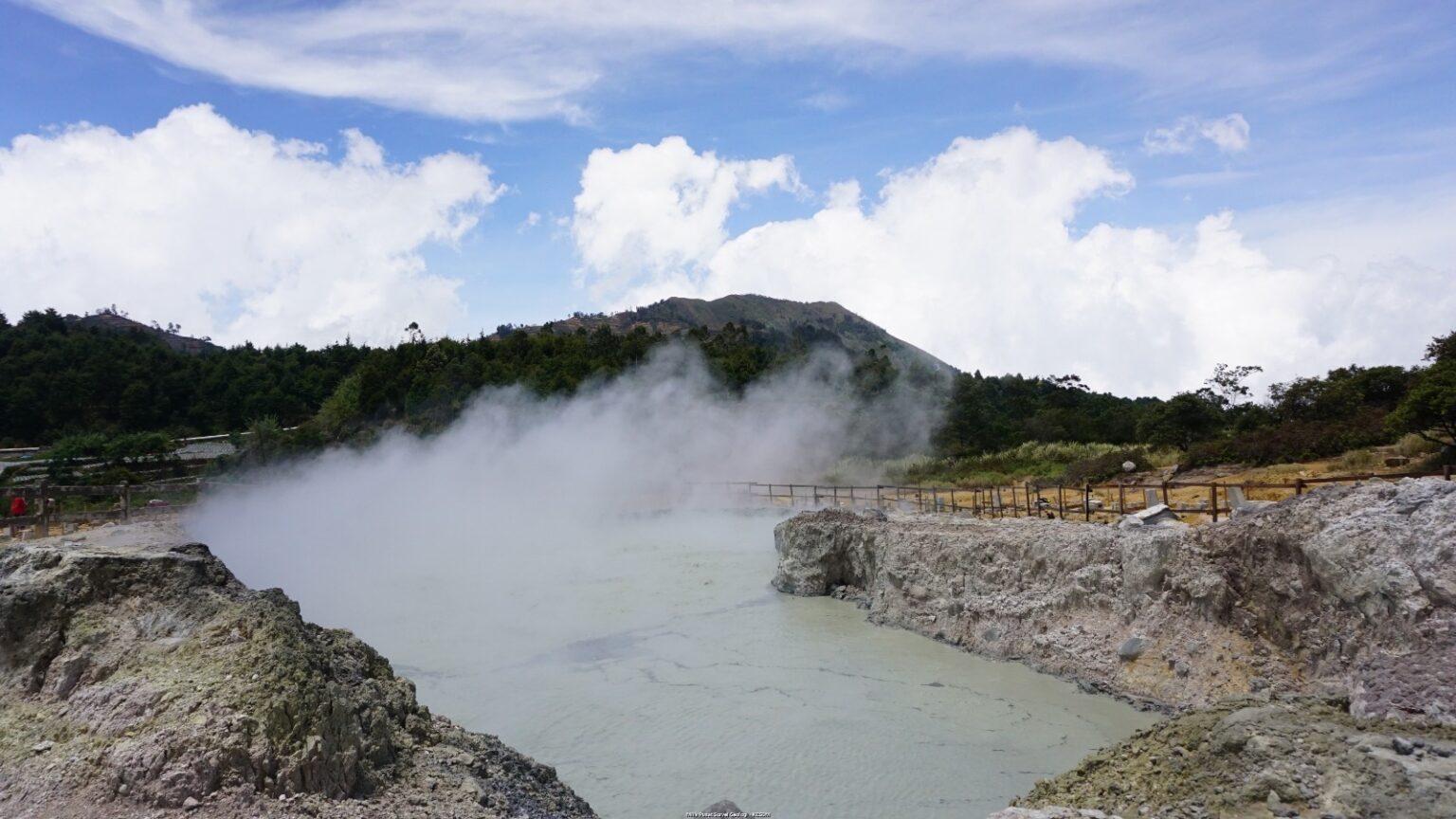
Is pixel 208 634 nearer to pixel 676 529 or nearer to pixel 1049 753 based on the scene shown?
pixel 1049 753

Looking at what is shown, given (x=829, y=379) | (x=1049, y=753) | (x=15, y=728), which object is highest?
(x=829, y=379)

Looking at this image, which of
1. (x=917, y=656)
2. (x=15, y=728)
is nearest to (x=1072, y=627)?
(x=917, y=656)

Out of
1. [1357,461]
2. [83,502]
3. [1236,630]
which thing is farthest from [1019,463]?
[83,502]

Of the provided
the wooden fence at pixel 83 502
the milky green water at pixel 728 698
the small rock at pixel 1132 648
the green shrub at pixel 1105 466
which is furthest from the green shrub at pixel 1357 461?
the wooden fence at pixel 83 502

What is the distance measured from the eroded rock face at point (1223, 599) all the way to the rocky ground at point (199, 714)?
713 cm

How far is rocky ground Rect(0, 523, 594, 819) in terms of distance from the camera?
5266mm

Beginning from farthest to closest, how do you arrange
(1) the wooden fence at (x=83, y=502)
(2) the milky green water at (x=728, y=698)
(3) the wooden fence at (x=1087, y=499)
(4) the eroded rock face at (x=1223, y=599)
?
(1) the wooden fence at (x=83, y=502)
(3) the wooden fence at (x=1087, y=499)
(2) the milky green water at (x=728, y=698)
(4) the eroded rock face at (x=1223, y=599)

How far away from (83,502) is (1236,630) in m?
40.1

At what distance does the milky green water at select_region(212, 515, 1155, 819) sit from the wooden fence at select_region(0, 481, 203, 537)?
810cm

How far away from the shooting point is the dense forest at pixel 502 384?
2884 cm

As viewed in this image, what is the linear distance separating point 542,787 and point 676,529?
2314 centimetres

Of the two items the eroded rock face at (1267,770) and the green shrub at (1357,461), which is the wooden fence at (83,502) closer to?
the eroded rock face at (1267,770)

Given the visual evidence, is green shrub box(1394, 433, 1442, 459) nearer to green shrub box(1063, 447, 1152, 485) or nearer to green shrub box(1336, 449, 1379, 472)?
green shrub box(1336, 449, 1379, 472)

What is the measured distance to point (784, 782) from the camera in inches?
358
